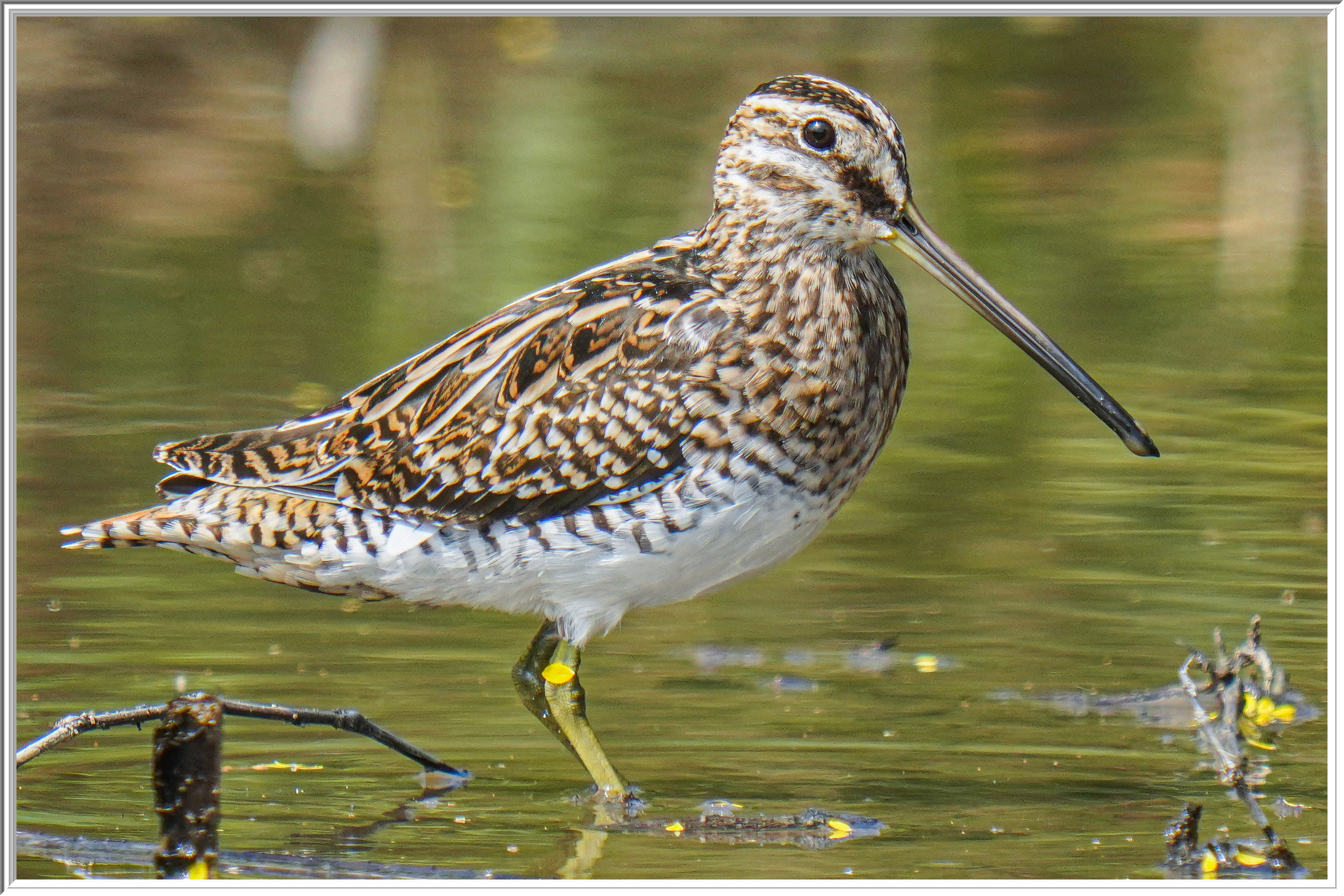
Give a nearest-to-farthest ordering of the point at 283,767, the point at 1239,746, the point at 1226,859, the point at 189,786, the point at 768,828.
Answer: the point at 189,786 < the point at 1226,859 < the point at 768,828 < the point at 283,767 < the point at 1239,746

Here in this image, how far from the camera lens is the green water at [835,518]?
6234mm

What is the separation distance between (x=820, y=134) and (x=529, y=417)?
3.67 ft

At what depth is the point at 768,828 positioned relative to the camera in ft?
19.3

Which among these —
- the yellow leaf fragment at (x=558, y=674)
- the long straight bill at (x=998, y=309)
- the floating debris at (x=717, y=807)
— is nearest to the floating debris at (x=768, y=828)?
the floating debris at (x=717, y=807)

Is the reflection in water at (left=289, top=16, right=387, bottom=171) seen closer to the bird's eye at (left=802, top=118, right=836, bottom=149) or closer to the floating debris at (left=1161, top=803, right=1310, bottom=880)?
the bird's eye at (left=802, top=118, right=836, bottom=149)

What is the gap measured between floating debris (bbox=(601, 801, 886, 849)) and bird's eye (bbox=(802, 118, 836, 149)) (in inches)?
71.3

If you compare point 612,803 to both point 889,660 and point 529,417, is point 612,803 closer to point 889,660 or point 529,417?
point 529,417

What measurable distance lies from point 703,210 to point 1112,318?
2890 mm

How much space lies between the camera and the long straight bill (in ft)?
20.1

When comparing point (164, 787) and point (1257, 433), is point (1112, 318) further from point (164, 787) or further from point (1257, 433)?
point (164, 787)

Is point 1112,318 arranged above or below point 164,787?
above

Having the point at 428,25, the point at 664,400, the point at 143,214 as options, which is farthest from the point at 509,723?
the point at 428,25

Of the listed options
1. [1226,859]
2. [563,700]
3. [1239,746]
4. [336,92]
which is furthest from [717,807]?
[336,92]

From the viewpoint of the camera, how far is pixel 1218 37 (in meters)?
20.4
